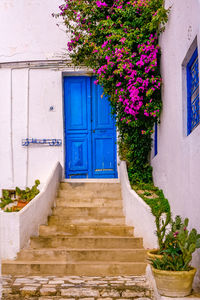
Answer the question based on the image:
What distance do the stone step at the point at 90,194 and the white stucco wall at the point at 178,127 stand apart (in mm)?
1374

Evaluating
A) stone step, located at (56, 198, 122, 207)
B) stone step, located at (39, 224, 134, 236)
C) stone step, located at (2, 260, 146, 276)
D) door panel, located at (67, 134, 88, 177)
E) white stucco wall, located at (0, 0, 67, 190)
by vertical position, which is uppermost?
white stucco wall, located at (0, 0, 67, 190)

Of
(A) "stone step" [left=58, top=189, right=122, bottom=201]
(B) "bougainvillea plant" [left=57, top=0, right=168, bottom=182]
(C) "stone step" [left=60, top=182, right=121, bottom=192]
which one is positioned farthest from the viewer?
(C) "stone step" [left=60, top=182, right=121, bottom=192]

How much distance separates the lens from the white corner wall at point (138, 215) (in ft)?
24.9

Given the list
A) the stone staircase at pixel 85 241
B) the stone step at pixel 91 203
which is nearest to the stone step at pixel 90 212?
the stone staircase at pixel 85 241

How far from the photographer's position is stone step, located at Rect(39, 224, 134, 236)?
28.0ft

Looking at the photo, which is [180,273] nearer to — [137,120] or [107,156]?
[137,120]

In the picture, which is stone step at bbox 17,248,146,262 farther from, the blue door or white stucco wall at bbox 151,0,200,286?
the blue door

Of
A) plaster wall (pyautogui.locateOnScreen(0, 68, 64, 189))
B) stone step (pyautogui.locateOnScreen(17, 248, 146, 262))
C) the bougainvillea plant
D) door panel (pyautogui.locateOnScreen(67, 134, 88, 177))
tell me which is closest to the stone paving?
stone step (pyautogui.locateOnScreen(17, 248, 146, 262))

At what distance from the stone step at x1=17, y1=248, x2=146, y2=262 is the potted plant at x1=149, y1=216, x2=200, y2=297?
7.82 ft

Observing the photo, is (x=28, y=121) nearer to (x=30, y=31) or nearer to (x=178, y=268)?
(x=30, y=31)

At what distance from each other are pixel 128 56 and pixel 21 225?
3.87 metres

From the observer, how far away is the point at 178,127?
7.09 metres

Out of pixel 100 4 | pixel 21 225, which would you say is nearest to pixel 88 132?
pixel 100 4

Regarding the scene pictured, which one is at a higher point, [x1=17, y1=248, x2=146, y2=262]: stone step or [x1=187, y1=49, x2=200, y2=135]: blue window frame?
[x1=187, y1=49, x2=200, y2=135]: blue window frame
